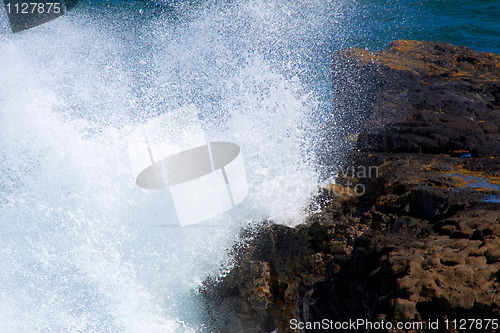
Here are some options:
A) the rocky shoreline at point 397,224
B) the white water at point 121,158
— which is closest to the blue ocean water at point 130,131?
the white water at point 121,158

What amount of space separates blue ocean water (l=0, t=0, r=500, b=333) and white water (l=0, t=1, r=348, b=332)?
0.01 meters

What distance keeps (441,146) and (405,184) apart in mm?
958

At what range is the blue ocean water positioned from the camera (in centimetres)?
349

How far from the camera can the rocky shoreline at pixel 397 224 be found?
183 cm

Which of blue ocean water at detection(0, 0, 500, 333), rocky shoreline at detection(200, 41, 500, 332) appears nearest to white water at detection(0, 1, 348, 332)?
blue ocean water at detection(0, 0, 500, 333)

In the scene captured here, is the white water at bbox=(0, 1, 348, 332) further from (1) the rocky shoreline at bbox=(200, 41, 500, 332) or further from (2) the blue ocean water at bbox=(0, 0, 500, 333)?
(1) the rocky shoreline at bbox=(200, 41, 500, 332)

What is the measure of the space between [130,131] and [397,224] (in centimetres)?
348

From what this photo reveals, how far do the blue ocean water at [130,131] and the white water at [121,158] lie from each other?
1 cm

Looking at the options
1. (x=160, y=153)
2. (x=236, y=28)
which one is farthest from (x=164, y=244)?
(x=236, y=28)

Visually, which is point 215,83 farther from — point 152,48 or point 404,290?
point 404,290

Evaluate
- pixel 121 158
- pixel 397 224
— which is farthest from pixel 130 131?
pixel 397 224

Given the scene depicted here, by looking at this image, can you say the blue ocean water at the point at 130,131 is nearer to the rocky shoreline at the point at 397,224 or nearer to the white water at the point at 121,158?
the white water at the point at 121,158

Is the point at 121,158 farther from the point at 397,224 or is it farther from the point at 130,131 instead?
the point at 397,224

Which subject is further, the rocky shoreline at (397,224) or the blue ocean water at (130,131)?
the blue ocean water at (130,131)
